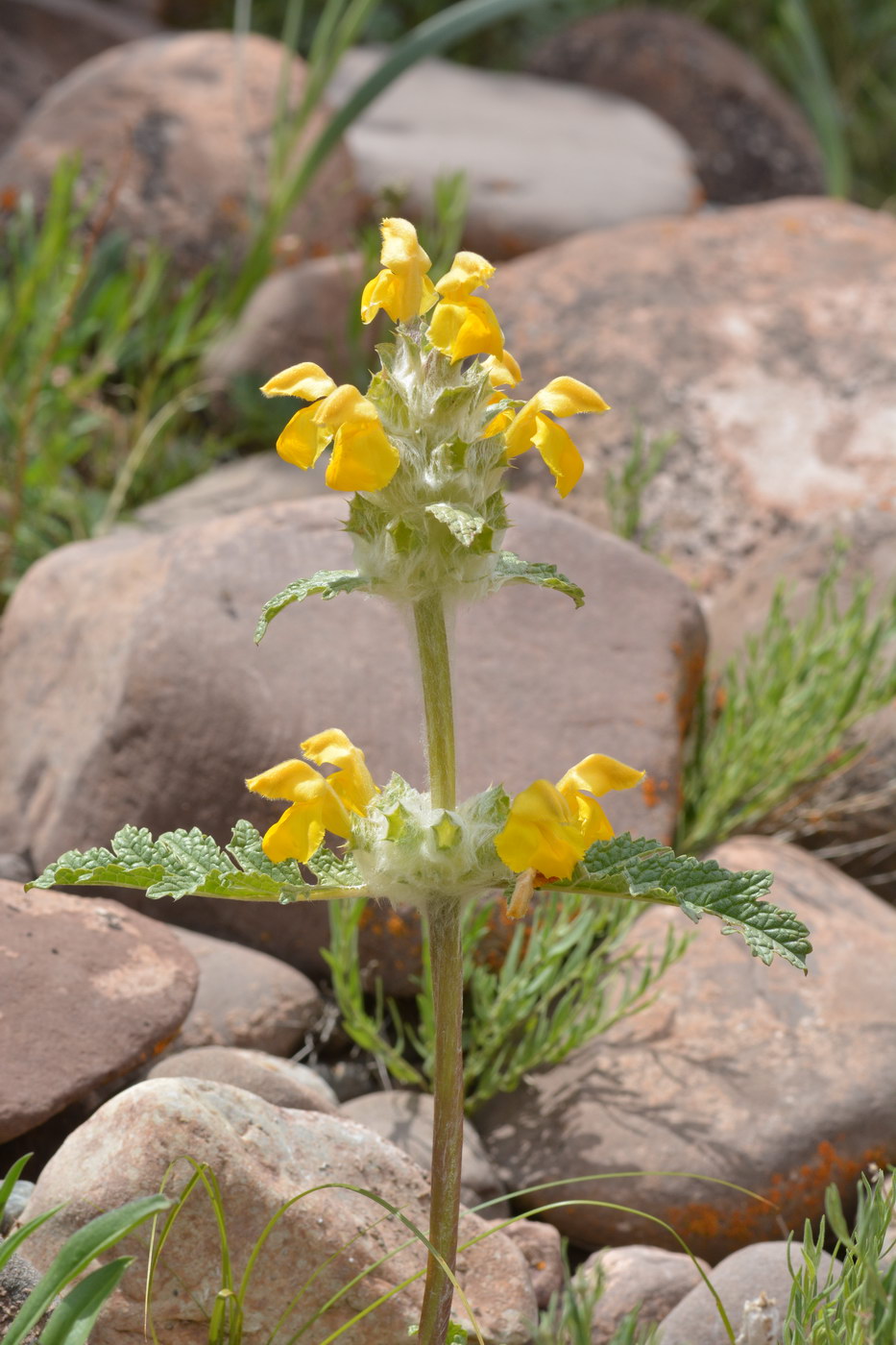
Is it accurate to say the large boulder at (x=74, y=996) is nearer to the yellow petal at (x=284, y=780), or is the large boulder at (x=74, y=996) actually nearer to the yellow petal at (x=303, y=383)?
the yellow petal at (x=284, y=780)

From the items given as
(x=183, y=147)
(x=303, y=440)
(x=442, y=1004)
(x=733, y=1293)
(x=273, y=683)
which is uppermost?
(x=303, y=440)

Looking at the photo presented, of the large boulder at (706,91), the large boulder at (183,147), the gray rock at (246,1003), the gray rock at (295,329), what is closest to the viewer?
the gray rock at (246,1003)

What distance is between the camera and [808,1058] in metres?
2.12

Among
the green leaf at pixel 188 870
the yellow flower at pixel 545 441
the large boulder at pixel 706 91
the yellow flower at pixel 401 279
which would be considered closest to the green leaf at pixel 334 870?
the green leaf at pixel 188 870

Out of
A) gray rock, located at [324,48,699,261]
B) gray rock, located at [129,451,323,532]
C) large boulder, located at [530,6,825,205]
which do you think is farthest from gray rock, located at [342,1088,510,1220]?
large boulder, located at [530,6,825,205]

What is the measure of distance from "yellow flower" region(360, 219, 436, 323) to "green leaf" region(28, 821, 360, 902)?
0.55m

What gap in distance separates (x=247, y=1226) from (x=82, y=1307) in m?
0.41

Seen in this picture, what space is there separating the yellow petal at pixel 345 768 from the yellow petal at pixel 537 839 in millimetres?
181

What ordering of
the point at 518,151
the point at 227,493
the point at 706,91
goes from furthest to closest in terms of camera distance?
the point at 706,91 → the point at 518,151 → the point at 227,493

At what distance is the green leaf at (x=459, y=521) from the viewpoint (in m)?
1.12

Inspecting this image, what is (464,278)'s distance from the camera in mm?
1243

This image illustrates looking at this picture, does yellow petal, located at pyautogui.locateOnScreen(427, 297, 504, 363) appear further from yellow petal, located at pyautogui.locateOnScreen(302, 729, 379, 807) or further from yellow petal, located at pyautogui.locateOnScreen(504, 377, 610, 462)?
yellow petal, located at pyautogui.locateOnScreen(302, 729, 379, 807)

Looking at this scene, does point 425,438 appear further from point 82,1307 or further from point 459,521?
point 82,1307

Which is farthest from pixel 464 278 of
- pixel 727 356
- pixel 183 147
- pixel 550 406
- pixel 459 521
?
pixel 183 147
